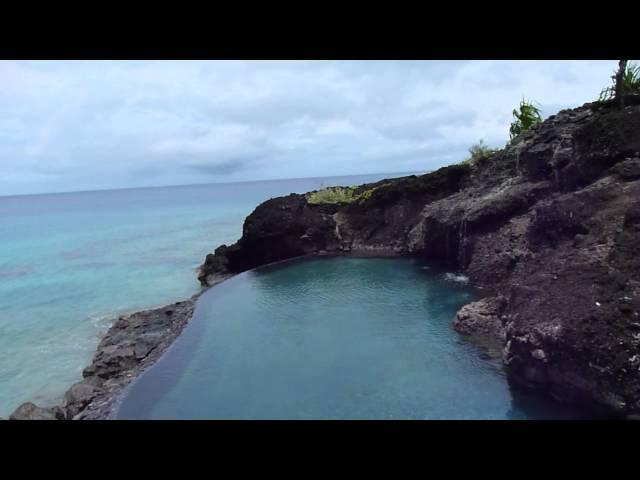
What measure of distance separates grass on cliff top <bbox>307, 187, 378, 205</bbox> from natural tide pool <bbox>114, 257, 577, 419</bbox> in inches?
384

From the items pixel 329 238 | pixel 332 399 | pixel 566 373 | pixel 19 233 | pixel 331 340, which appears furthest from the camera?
pixel 19 233

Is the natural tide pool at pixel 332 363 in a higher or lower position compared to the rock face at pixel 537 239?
lower

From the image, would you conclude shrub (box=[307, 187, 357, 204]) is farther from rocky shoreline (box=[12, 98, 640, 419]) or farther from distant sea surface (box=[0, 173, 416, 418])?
distant sea surface (box=[0, 173, 416, 418])

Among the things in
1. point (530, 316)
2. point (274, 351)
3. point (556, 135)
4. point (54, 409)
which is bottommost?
point (54, 409)

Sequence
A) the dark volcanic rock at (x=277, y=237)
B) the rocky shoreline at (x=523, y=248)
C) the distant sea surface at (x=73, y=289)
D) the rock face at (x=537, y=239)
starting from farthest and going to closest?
the dark volcanic rock at (x=277, y=237)
the distant sea surface at (x=73, y=289)
the rocky shoreline at (x=523, y=248)
the rock face at (x=537, y=239)

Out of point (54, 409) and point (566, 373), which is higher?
point (566, 373)

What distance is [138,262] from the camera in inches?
1607

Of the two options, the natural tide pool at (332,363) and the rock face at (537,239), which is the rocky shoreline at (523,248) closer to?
the rock face at (537,239)

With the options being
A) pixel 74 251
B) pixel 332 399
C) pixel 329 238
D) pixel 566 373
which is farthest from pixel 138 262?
pixel 566 373

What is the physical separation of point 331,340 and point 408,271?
8.47m

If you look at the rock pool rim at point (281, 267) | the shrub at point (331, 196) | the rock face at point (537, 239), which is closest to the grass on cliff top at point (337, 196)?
the shrub at point (331, 196)

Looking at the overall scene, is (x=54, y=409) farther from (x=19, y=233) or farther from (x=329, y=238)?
(x=19, y=233)

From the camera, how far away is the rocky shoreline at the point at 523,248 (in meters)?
9.58

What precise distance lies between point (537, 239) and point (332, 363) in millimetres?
8670
